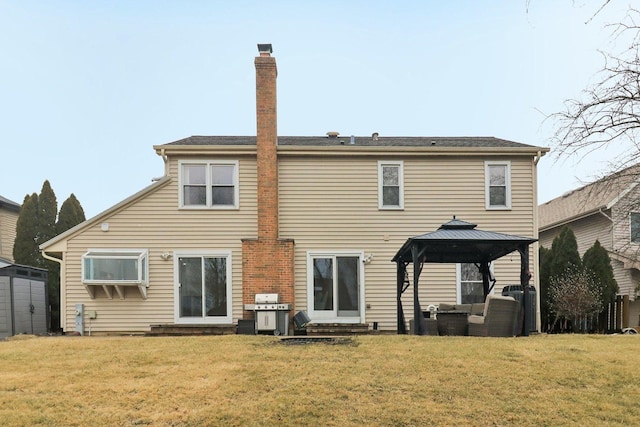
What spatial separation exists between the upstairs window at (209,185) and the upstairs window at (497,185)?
7137 millimetres

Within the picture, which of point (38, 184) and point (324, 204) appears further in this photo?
point (38, 184)

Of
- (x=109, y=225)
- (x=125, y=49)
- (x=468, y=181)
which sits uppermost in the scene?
(x=125, y=49)

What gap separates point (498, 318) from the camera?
1084cm

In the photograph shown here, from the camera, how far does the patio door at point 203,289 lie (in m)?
14.1

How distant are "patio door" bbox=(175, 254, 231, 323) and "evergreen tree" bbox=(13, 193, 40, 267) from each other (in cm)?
976

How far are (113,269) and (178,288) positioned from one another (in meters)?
1.73

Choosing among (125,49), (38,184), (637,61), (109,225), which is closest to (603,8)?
(637,61)

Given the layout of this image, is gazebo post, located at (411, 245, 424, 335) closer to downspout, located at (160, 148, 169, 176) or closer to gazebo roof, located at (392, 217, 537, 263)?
gazebo roof, located at (392, 217, 537, 263)

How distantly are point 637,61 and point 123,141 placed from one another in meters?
16.2

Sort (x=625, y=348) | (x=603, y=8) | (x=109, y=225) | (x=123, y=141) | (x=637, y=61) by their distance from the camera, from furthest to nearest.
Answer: (x=123, y=141) → (x=109, y=225) → (x=625, y=348) → (x=637, y=61) → (x=603, y=8)

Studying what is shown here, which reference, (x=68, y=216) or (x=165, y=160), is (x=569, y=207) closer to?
(x=165, y=160)

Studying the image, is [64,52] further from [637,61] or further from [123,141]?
[637,61]

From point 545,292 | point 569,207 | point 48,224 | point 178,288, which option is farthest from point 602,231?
point 48,224

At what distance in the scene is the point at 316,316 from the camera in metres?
14.3
